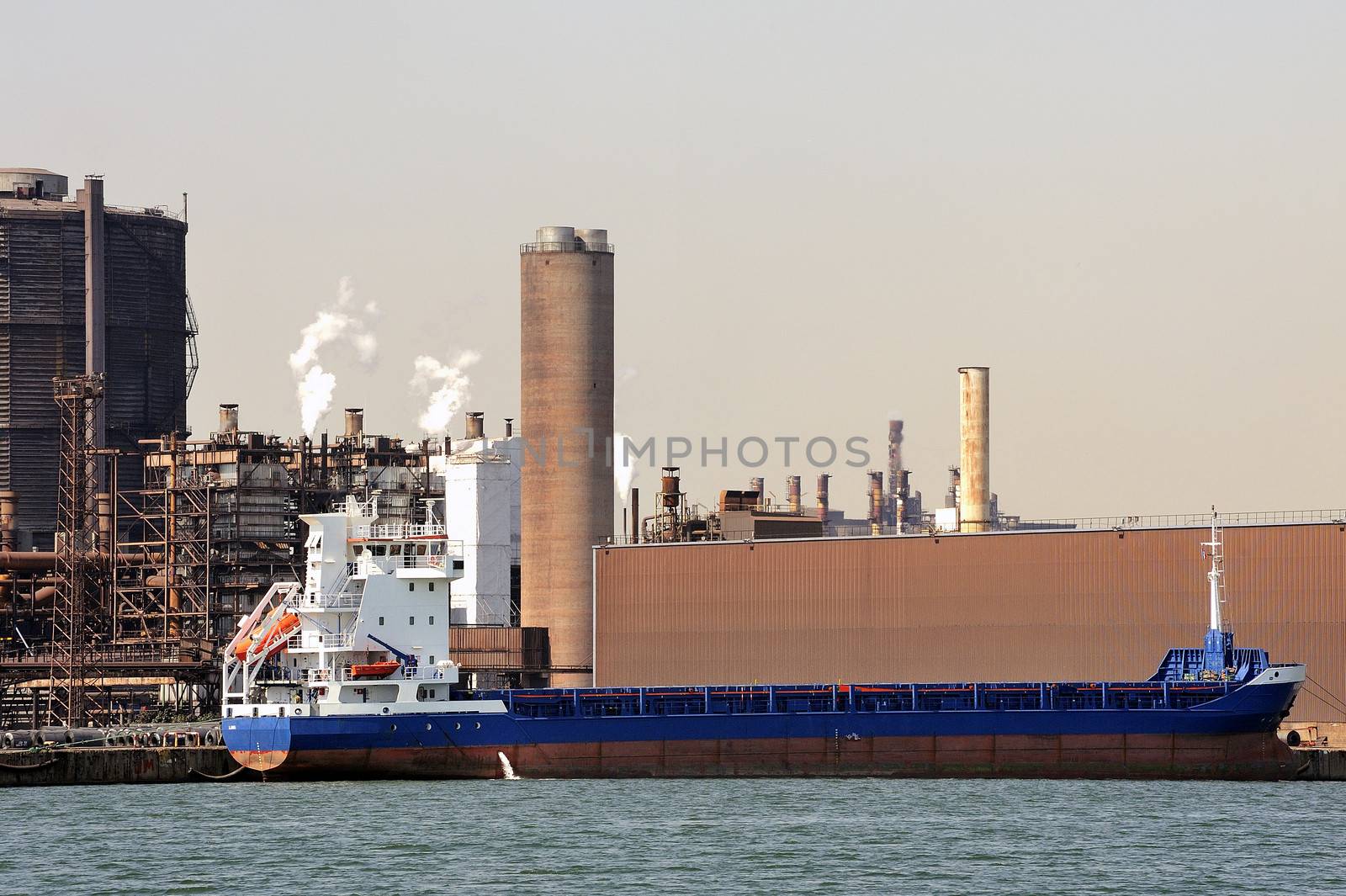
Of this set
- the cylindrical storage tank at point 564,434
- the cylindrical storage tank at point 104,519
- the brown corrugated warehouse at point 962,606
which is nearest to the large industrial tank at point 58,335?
the cylindrical storage tank at point 104,519

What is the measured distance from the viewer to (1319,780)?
202 ft

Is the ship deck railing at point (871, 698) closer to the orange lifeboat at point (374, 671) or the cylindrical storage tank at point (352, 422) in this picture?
the orange lifeboat at point (374, 671)

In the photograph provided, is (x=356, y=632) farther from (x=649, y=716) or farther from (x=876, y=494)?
(x=876, y=494)

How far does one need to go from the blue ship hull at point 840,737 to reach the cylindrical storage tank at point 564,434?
34.9 m

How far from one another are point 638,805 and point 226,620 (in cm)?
4780

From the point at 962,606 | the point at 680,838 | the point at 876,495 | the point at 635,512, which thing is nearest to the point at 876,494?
the point at 876,495

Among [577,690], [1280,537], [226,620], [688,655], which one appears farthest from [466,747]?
[226,620]

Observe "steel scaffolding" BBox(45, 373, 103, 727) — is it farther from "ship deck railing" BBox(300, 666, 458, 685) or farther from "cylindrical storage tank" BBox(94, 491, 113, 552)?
"ship deck railing" BBox(300, 666, 458, 685)

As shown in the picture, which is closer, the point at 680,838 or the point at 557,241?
the point at 680,838

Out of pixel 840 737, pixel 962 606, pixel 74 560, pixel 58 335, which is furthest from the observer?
pixel 58 335

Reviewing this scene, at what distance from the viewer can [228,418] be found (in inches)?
4087

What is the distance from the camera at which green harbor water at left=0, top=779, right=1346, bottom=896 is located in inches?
1710

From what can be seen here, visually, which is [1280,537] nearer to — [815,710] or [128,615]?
[815,710]

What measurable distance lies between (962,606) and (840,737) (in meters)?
13.3
